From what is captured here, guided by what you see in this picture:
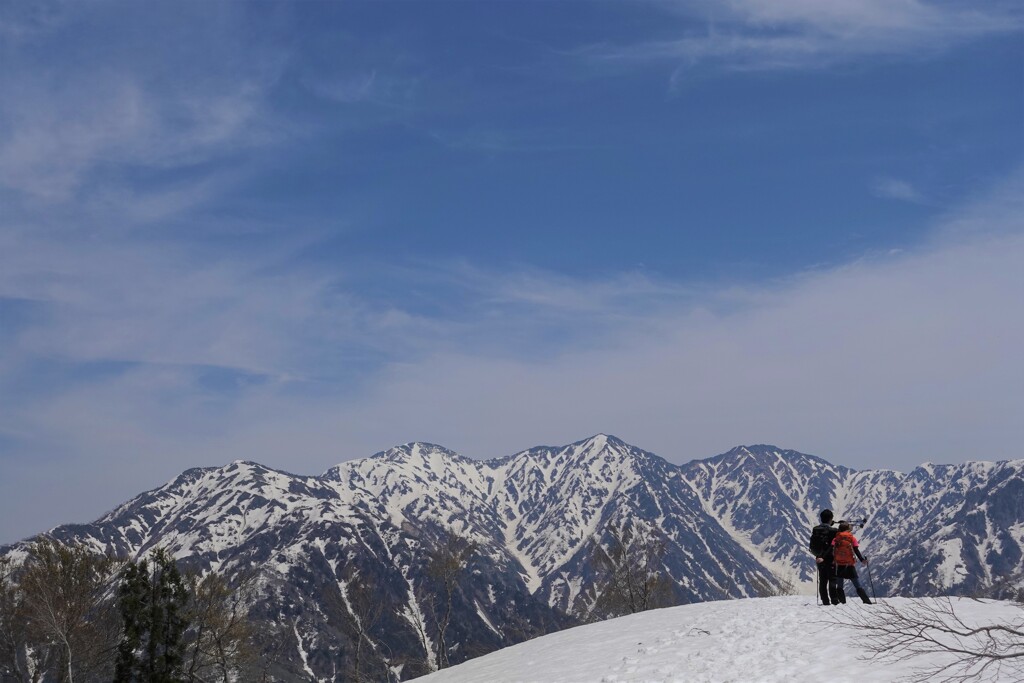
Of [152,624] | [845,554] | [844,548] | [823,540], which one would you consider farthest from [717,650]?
[152,624]

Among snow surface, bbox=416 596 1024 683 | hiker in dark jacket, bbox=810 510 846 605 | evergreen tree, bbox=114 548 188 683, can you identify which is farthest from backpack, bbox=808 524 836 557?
evergreen tree, bbox=114 548 188 683

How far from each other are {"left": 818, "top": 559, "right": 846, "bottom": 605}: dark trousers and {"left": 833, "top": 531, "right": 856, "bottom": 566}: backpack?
1.39 ft

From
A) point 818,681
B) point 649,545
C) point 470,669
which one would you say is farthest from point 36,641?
point 818,681

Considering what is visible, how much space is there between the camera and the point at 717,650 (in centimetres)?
2106

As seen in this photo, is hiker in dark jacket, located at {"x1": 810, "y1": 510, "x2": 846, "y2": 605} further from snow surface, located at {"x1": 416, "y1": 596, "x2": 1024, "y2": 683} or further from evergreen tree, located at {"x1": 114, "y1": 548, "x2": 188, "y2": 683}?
evergreen tree, located at {"x1": 114, "y1": 548, "x2": 188, "y2": 683}

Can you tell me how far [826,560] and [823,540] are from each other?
68 centimetres

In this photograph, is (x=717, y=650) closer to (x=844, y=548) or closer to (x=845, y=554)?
(x=845, y=554)

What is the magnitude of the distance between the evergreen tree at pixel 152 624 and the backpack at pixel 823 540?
4463 centimetres

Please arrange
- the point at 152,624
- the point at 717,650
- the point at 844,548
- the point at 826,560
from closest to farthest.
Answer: the point at 717,650 < the point at 844,548 < the point at 826,560 < the point at 152,624

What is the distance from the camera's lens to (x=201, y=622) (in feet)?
181

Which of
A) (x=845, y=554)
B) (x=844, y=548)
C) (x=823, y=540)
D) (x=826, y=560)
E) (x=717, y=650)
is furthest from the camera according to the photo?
(x=823, y=540)

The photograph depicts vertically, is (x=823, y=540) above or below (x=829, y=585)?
above

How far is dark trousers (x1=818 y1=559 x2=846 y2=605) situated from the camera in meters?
24.9

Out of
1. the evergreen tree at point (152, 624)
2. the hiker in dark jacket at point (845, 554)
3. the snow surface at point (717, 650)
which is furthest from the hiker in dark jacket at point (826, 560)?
the evergreen tree at point (152, 624)
